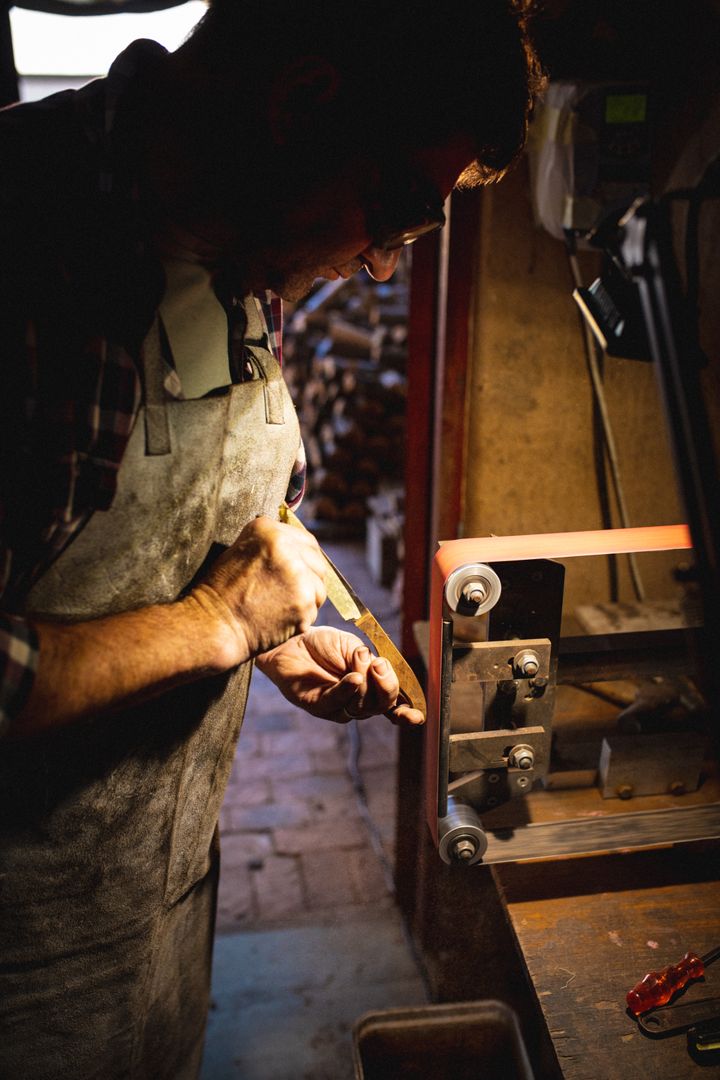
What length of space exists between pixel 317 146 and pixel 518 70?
0.41 m

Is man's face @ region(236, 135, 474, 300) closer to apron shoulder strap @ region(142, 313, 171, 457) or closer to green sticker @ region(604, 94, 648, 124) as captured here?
apron shoulder strap @ region(142, 313, 171, 457)

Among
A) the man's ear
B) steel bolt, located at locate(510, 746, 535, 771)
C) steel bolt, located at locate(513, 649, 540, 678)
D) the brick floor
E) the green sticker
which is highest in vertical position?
the green sticker

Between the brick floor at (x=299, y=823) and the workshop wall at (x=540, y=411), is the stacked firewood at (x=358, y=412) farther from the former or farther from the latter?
the workshop wall at (x=540, y=411)

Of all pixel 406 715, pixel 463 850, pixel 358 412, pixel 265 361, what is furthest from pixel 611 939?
pixel 358 412

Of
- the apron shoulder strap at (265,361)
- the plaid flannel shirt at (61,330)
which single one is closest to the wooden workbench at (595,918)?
the apron shoulder strap at (265,361)

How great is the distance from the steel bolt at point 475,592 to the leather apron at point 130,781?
0.42 metres

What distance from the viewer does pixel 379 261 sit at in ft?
4.28

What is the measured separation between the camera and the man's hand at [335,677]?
1.49 metres

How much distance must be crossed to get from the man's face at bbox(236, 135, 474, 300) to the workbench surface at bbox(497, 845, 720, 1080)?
52.9 inches

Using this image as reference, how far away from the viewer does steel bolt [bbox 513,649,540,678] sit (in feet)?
4.48

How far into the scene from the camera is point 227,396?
4.09 ft

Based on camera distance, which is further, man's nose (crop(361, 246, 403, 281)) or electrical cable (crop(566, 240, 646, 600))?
electrical cable (crop(566, 240, 646, 600))

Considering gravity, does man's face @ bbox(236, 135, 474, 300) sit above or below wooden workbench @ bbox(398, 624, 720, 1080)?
above

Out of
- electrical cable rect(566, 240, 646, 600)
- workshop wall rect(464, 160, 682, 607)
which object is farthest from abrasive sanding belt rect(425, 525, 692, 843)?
workshop wall rect(464, 160, 682, 607)
